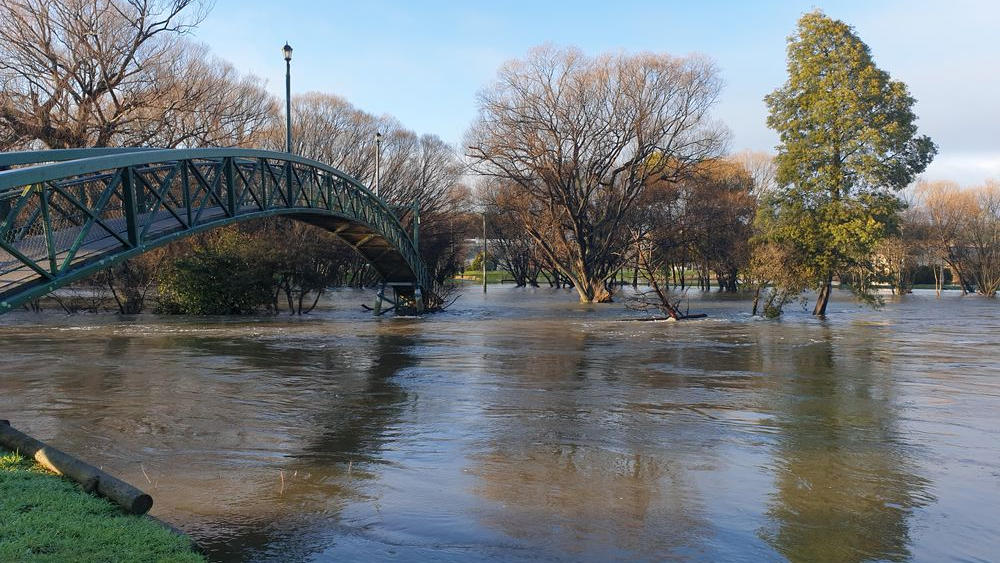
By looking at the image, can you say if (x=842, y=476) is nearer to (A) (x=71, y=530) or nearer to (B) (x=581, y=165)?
(A) (x=71, y=530)

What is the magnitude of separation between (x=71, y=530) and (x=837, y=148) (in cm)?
3345

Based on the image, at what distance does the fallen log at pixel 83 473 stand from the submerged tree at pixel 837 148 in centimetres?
3151

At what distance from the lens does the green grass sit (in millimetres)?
5438

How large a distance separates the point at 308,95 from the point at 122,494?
58.0 m

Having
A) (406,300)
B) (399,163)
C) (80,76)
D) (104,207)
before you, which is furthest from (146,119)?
(399,163)

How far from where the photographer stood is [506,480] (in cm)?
888

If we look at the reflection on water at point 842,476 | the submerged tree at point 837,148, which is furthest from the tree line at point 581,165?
the reflection on water at point 842,476

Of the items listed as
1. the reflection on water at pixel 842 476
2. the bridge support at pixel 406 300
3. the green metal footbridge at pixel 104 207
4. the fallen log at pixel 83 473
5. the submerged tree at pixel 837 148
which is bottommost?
the reflection on water at pixel 842 476

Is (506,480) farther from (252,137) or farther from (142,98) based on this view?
(252,137)

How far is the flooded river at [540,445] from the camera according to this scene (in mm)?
7152

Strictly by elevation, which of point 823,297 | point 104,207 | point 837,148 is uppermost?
point 837,148

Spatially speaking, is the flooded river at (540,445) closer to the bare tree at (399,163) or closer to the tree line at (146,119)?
the tree line at (146,119)

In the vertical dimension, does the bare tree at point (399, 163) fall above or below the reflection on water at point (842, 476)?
above

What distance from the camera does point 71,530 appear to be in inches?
227
